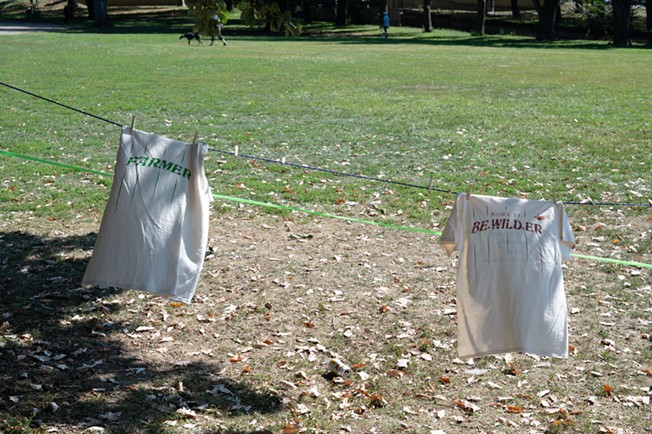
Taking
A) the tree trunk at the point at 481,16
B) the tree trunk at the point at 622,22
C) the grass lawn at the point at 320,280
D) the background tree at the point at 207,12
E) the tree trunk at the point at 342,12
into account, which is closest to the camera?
the grass lawn at the point at 320,280

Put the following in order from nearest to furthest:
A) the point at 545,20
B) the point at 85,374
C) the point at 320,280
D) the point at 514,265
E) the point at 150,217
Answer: the point at 514,265 < the point at 150,217 < the point at 85,374 < the point at 320,280 < the point at 545,20

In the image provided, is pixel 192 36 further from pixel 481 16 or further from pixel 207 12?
pixel 481 16

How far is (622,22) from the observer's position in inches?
2000

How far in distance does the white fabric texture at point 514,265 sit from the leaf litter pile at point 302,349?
77 centimetres

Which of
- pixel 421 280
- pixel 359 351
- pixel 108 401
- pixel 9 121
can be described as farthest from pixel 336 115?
pixel 108 401

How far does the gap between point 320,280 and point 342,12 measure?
54.9m

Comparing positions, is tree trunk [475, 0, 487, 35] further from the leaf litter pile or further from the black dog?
the leaf litter pile

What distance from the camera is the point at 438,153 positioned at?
15.2 m

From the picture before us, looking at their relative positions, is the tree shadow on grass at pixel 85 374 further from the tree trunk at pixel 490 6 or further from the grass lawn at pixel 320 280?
the tree trunk at pixel 490 6

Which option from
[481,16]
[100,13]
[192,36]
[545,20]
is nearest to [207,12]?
[192,36]

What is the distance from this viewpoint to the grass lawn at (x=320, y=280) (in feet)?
21.1

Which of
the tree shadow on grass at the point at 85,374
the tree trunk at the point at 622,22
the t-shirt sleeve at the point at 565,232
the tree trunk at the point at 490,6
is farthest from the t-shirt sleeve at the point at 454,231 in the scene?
the tree trunk at the point at 490,6

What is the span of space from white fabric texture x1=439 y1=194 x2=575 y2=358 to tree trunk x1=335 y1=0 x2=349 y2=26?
5716 centimetres

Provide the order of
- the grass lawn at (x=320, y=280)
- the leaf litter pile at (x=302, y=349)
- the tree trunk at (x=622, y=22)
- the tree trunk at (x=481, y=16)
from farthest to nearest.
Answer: the tree trunk at (x=481, y=16), the tree trunk at (x=622, y=22), the grass lawn at (x=320, y=280), the leaf litter pile at (x=302, y=349)
